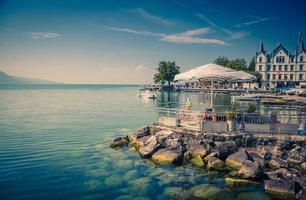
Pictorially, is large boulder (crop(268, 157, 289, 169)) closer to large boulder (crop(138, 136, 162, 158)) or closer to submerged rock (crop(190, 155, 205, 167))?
submerged rock (crop(190, 155, 205, 167))

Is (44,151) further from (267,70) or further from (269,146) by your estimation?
(267,70)

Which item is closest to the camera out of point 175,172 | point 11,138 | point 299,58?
point 175,172

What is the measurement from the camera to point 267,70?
98625 millimetres

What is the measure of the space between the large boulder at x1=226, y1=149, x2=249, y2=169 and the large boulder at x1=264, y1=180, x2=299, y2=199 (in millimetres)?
2383

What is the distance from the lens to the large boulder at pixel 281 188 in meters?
11.2

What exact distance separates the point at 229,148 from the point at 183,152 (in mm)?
2947

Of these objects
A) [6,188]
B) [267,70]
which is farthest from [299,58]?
[6,188]

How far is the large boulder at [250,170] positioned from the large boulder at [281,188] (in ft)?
2.64

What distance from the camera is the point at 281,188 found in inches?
453

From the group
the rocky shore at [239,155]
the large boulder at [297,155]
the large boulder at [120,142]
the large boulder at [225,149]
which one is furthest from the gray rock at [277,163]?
the large boulder at [120,142]

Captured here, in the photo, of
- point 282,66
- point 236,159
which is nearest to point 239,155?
point 236,159

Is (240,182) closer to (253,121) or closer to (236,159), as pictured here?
(236,159)

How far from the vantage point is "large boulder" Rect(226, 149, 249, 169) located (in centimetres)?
1434

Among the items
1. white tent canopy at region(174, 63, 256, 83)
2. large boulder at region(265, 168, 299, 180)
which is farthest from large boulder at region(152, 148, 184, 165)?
white tent canopy at region(174, 63, 256, 83)
